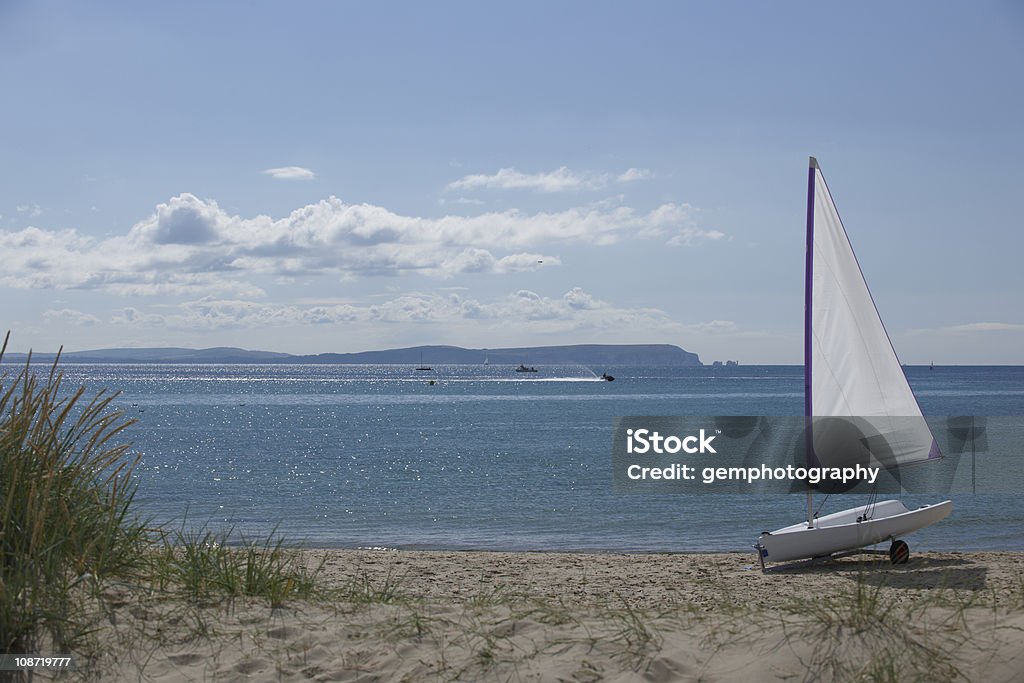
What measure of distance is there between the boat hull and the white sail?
1004 millimetres

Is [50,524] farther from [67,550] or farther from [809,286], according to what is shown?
[809,286]

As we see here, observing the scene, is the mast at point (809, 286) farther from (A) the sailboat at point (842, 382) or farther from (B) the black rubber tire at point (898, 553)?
(B) the black rubber tire at point (898, 553)

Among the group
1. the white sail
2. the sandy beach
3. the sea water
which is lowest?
the sea water

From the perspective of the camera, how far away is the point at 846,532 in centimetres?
1506

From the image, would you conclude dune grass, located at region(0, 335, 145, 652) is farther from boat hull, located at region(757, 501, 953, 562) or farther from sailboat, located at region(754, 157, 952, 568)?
sailboat, located at region(754, 157, 952, 568)

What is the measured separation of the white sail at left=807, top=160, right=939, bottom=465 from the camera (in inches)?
604

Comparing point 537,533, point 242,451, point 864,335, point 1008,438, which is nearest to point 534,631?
point 864,335

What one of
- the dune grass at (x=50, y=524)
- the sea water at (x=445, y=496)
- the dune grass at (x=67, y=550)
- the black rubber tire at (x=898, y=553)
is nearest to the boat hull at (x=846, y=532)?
the black rubber tire at (x=898, y=553)

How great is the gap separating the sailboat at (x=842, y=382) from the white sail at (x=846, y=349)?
0.02 metres

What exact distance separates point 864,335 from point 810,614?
10367 millimetres

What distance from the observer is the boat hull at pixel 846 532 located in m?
14.9

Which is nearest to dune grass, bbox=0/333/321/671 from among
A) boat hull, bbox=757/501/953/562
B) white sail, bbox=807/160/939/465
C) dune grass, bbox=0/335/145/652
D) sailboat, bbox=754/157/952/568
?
dune grass, bbox=0/335/145/652

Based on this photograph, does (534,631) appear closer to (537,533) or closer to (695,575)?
(695,575)

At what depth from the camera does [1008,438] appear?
52.4 metres
